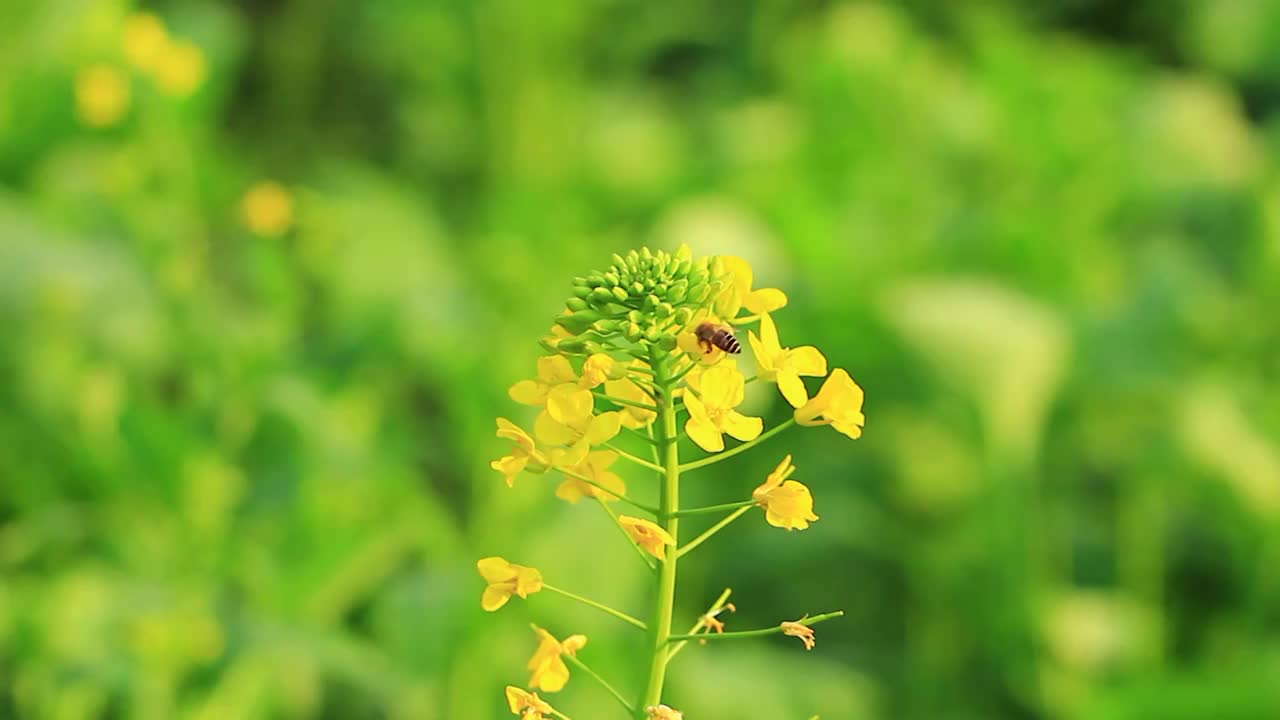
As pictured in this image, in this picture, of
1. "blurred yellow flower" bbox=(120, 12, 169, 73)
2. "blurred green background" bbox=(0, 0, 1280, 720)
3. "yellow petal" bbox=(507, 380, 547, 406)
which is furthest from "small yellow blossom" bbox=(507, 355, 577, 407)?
"blurred yellow flower" bbox=(120, 12, 169, 73)

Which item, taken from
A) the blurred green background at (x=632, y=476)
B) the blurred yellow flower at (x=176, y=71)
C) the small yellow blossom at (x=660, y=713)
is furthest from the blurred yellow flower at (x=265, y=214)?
the small yellow blossom at (x=660, y=713)

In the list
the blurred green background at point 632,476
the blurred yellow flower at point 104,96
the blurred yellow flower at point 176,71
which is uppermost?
the blurred yellow flower at point 176,71

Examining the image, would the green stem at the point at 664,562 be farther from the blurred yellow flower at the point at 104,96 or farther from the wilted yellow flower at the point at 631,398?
the blurred yellow flower at the point at 104,96

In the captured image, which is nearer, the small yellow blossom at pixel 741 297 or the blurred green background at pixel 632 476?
the small yellow blossom at pixel 741 297

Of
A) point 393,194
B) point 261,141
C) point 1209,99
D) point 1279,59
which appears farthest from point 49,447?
point 1279,59

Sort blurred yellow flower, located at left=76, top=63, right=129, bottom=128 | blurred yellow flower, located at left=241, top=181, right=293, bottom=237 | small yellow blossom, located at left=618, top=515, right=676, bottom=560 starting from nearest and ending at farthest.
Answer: small yellow blossom, located at left=618, top=515, right=676, bottom=560
blurred yellow flower, located at left=241, top=181, right=293, bottom=237
blurred yellow flower, located at left=76, top=63, right=129, bottom=128

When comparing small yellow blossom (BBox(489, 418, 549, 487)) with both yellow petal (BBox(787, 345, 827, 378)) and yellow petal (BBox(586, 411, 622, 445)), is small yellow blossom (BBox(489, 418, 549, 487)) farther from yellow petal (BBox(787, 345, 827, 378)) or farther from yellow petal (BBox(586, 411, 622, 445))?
yellow petal (BBox(787, 345, 827, 378))

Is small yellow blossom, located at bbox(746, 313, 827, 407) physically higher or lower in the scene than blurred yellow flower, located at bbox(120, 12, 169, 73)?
lower
